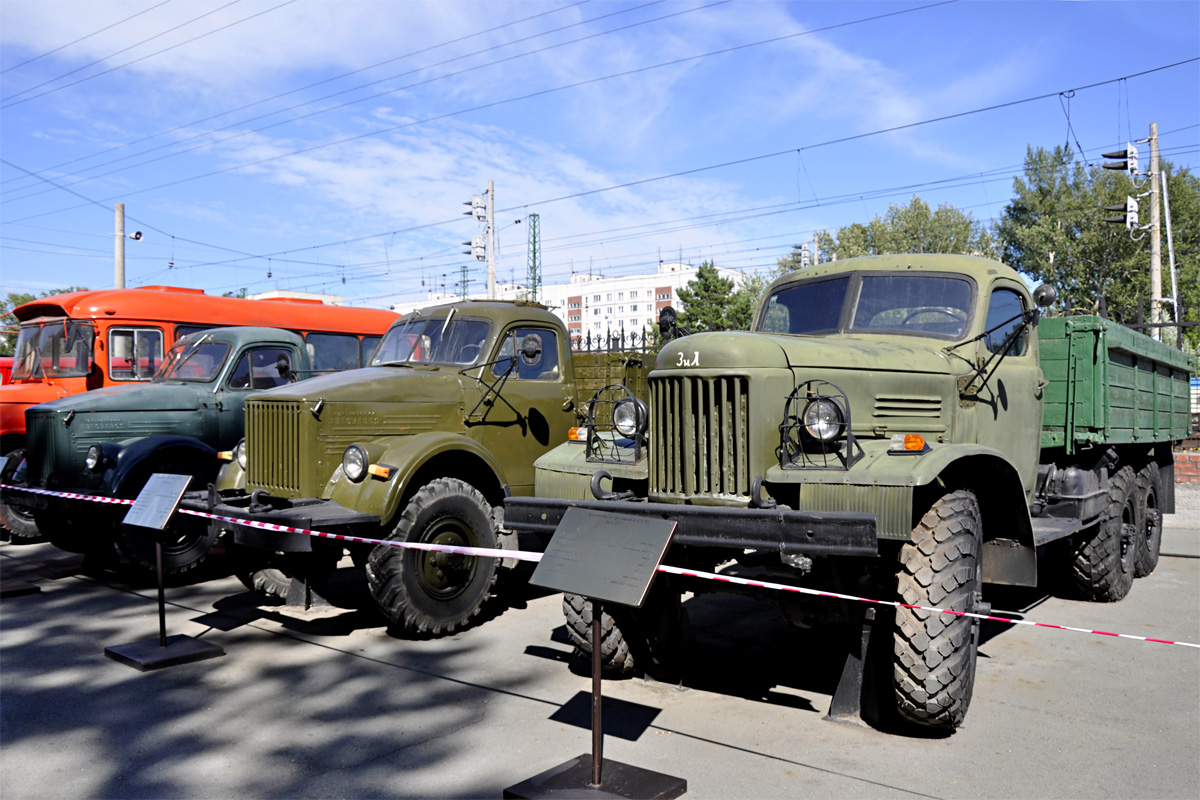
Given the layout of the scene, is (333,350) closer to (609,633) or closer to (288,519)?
(288,519)

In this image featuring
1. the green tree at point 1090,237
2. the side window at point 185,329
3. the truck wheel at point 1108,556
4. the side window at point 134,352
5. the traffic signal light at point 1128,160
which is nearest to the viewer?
the truck wheel at point 1108,556

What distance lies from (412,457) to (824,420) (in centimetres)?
309

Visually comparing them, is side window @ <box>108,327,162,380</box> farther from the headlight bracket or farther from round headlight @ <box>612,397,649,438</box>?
the headlight bracket

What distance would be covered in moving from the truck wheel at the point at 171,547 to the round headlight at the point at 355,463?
2301 mm

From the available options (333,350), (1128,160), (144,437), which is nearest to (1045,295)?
(144,437)

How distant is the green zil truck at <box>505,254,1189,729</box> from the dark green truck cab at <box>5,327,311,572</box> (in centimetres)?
455

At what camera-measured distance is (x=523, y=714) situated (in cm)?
479

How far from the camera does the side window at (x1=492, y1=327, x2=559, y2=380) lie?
23.5 feet

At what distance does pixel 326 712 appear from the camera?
484cm

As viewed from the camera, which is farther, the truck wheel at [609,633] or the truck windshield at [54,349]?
the truck windshield at [54,349]

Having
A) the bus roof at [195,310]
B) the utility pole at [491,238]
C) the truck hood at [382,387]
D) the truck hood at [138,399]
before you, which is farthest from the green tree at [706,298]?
the truck hood at [382,387]

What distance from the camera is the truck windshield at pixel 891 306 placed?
218 inches

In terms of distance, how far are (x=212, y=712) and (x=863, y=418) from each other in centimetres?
380

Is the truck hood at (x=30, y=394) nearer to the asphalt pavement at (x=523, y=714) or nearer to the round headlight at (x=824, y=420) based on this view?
the asphalt pavement at (x=523, y=714)
